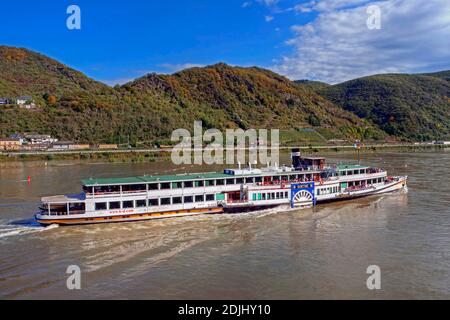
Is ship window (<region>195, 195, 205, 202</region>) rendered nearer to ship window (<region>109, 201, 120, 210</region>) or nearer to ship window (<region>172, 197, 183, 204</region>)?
ship window (<region>172, 197, 183, 204</region>)

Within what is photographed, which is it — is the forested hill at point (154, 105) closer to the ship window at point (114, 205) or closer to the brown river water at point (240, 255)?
the ship window at point (114, 205)

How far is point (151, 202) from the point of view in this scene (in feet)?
94.2

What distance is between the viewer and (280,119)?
146250 millimetres

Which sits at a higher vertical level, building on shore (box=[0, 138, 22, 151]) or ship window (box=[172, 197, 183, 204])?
building on shore (box=[0, 138, 22, 151])

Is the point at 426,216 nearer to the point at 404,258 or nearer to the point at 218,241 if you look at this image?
the point at 404,258

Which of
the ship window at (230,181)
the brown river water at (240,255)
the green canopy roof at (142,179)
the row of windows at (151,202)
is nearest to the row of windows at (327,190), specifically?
the brown river water at (240,255)

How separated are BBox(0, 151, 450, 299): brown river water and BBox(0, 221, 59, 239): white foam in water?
7cm

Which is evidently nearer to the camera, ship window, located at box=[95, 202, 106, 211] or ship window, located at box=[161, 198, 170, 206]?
ship window, located at box=[95, 202, 106, 211]

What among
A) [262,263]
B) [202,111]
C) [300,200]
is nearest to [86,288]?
[262,263]

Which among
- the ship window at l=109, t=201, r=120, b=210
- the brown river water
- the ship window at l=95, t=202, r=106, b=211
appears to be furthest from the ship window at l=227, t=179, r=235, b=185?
the ship window at l=95, t=202, r=106, b=211

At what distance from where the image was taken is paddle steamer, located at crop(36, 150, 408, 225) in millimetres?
26969

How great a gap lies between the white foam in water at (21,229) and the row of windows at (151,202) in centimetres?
340

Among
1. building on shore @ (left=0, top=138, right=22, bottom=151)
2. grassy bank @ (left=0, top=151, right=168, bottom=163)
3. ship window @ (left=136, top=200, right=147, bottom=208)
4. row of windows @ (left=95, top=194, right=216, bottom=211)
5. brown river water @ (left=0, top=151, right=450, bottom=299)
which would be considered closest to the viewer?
brown river water @ (left=0, top=151, right=450, bottom=299)

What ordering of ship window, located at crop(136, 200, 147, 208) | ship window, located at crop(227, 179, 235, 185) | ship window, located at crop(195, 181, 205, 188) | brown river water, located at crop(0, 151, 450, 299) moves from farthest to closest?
ship window, located at crop(227, 179, 235, 185)
ship window, located at crop(195, 181, 205, 188)
ship window, located at crop(136, 200, 147, 208)
brown river water, located at crop(0, 151, 450, 299)
